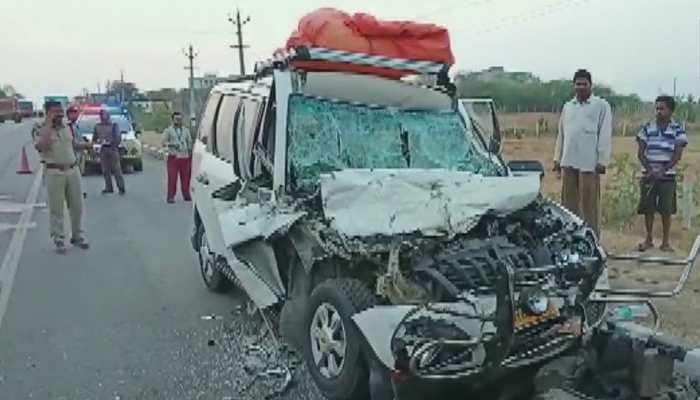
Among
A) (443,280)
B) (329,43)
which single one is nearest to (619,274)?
(329,43)

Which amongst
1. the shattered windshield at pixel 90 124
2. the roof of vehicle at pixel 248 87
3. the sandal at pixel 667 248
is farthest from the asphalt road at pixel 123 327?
the shattered windshield at pixel 90 124

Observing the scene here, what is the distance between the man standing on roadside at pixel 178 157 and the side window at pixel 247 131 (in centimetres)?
815

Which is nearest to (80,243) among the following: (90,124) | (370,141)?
(370,141)

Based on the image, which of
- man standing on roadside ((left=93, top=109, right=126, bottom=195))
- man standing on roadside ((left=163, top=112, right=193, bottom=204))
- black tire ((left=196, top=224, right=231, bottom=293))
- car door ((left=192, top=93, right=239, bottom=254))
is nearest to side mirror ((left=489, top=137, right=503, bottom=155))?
car door ((left=192, top=93, right=239, bottom=254))

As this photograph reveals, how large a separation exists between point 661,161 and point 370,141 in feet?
13.8

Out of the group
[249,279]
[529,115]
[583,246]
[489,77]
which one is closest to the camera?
[583,246]

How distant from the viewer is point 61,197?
1020 centimetres

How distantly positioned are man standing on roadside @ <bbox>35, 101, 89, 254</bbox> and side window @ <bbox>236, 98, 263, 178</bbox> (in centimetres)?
407

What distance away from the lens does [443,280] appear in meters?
4.44

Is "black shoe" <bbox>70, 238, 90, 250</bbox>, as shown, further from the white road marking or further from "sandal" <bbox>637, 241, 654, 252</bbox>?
"sandal" <bbox>637, 241, 654, 252</bbox>

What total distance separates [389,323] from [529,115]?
48.1m

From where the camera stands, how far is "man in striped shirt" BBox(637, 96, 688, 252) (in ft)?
29.1

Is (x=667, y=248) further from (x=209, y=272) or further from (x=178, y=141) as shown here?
(x=178, y=141)

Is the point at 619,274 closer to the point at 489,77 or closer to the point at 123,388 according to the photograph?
the point at 123,388
